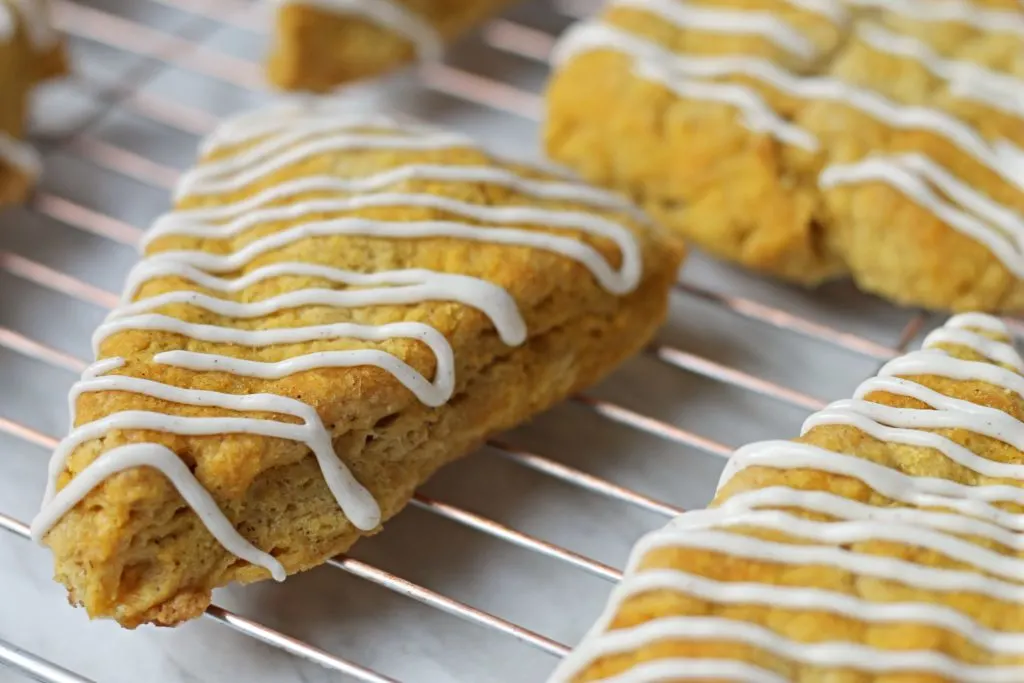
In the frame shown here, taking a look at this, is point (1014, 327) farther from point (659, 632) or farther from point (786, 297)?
point (659, 632)

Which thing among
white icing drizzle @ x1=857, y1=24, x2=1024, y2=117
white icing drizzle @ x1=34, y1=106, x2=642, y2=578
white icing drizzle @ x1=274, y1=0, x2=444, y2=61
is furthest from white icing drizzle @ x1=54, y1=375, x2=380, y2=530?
white icing drizzle @ x1=857, y1=24, x2=1024, y2=117

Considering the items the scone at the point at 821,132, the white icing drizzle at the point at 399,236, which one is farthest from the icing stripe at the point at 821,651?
the scone at the point at 821,132

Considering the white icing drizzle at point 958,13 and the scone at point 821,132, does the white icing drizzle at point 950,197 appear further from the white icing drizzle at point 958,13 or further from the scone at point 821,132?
the white icing drizzle at point 958,13

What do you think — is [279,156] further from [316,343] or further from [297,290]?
[316,343]

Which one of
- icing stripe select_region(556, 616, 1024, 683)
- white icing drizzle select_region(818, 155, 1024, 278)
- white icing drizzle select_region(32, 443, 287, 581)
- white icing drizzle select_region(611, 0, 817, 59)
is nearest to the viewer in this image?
icing stripe select_region(556, 616, 1024, 683)

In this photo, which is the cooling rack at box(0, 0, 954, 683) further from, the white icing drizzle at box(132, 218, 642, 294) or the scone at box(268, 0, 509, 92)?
the white icing drizzle at box(132, 218, 642, 294)

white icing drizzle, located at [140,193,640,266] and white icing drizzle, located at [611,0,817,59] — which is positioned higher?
white icing drizzle, located at [611,0,817,59]

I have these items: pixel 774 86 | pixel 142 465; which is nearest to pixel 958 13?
pixel 774 86
